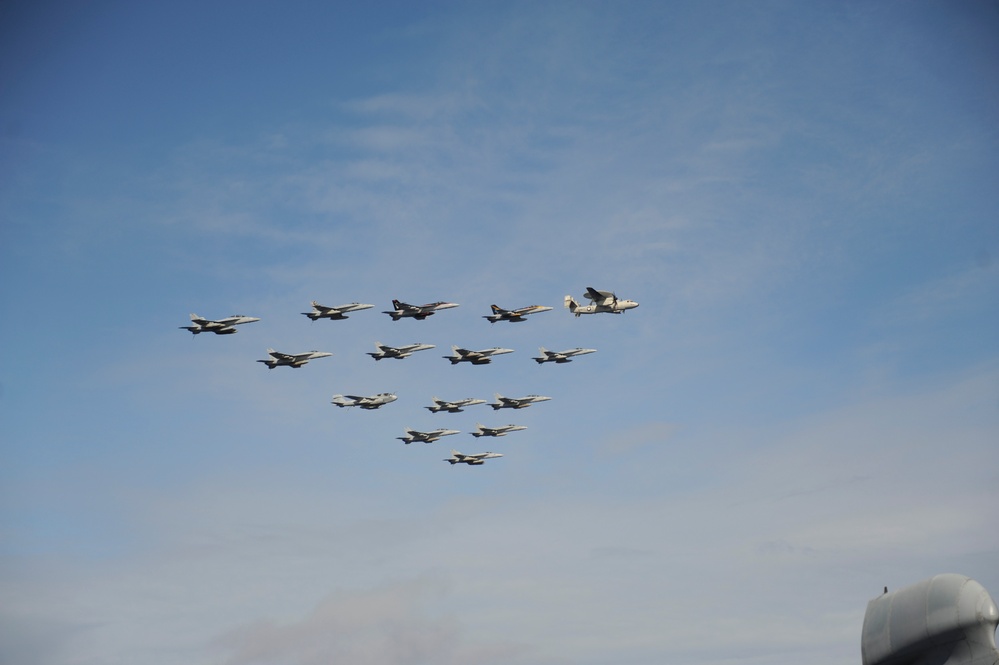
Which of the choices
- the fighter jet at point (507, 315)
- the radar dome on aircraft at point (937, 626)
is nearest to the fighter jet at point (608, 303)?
the fighter jet at point (507, 315)

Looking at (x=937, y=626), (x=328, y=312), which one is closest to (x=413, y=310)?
(x=328, y=312)

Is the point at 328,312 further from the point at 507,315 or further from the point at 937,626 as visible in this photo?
the point at 937,626

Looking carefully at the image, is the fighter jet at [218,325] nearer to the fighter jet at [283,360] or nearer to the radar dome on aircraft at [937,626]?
the fighter jet at [283,360]

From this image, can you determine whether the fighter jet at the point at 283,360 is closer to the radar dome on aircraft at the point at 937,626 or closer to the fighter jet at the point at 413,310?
the fighter jet at the point at 413,310

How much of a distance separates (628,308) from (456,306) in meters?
33.4

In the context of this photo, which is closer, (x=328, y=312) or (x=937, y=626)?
(x=937, y=626)

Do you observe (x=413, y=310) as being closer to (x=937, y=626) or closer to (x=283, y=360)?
(x=283, y=360)

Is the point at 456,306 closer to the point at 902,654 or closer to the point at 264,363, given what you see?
the point at 264,363

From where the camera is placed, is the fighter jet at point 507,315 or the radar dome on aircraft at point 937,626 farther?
the fighter jet at point 507,315

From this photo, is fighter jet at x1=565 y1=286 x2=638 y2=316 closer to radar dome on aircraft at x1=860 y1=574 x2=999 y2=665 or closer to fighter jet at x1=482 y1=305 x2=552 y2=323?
fighter jet at x1=482 y1=305 x2=552 y2=323

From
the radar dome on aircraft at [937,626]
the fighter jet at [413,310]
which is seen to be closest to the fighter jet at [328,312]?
the fighter jet at [413,310]

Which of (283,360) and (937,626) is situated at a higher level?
(283,360)

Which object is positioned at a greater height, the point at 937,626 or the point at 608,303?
the point at 608,303

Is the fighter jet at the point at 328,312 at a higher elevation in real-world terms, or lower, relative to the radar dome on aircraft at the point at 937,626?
higher
